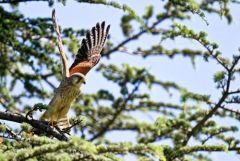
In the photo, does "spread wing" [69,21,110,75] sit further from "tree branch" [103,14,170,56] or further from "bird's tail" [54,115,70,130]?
"tree branch" [103,14,170,56]

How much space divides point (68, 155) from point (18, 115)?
87 cm

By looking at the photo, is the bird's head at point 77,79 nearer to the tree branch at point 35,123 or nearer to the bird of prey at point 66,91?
the bird of prey at point 66,91

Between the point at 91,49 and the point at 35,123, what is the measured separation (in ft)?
4.29

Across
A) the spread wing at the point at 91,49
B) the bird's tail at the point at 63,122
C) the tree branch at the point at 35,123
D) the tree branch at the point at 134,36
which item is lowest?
the tree branch at the point at 35,123

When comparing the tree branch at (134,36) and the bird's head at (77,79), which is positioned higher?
the tree branch at (134,36)

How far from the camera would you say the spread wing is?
4211 mm

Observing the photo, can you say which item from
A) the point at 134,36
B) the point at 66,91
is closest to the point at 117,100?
the point at 134,36

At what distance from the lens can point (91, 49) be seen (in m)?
4.54

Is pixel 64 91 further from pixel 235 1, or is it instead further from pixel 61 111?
pixel 235 1

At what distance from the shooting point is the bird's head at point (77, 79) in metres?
3.96

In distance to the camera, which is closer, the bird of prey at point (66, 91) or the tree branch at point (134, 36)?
the bird of prey at point (66, 91)

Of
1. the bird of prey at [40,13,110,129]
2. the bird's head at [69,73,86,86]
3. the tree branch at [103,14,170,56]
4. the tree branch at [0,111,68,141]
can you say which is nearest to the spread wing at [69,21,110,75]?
the bird of prey at [40,13,110,129]

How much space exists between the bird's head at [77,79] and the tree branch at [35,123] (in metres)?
0.65

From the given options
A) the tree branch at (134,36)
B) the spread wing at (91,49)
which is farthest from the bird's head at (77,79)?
the tree branch at (134,36)
